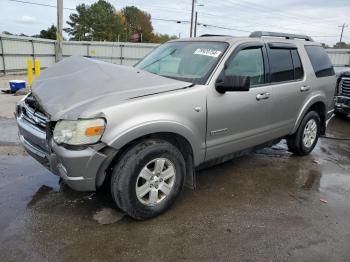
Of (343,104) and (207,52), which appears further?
(343,104)

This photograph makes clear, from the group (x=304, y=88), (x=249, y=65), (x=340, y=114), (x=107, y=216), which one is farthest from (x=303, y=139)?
(x=340, y=114)

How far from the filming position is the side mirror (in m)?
3.58

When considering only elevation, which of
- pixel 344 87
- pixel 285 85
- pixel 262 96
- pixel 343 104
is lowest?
pixel 343 104

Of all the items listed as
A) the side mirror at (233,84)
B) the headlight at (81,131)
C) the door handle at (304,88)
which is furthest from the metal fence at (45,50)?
the headlight at (81,131)

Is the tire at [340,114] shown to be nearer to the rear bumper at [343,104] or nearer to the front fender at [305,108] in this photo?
the rear bumper at [343,104]

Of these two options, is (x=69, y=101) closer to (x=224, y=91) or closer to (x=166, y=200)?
(x=166, y=200)

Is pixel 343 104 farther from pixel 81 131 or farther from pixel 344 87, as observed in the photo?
pixel 81 131

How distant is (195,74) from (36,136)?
1.81 m

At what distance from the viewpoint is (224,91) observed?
148 inches

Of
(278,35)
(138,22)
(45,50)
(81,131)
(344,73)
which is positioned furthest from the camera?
(138,22)

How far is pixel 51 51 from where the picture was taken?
86.6ft

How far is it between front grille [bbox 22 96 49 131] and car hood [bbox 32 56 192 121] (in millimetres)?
116

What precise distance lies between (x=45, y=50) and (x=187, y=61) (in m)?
24.1

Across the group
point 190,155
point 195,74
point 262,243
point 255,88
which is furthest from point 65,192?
point 255,88
